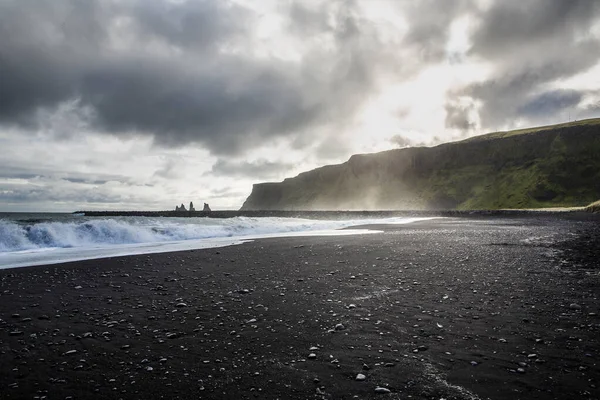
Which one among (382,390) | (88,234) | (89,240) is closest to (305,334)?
(382,390)

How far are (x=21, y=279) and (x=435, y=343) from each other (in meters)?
17.0

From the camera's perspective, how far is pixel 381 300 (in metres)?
10.3

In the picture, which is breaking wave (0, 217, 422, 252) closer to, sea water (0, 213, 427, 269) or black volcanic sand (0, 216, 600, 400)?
sea water (0, 213, 427, 269)

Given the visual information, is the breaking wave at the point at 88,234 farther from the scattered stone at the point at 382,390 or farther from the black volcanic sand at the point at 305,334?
the scattered stone at the point at 382,390

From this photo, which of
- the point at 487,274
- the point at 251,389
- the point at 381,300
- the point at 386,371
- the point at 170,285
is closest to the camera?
the point at 251,389

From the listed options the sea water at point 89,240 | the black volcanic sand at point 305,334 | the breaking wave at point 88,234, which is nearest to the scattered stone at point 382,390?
the black volcanic sand at point 305,334

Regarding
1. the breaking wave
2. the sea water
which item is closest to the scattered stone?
the sea water

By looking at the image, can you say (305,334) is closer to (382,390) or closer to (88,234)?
(382,390)

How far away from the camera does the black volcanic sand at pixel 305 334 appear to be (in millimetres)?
5402

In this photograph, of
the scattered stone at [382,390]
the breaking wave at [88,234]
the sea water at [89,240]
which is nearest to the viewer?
the scattered stone at [382,390]

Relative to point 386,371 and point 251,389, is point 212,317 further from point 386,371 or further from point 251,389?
point 386,371

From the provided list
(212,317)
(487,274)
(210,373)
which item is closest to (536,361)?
(210,373)

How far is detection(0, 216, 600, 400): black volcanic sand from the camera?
540cm

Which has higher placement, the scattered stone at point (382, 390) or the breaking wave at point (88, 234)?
the breaking wave at point (88, 234)
